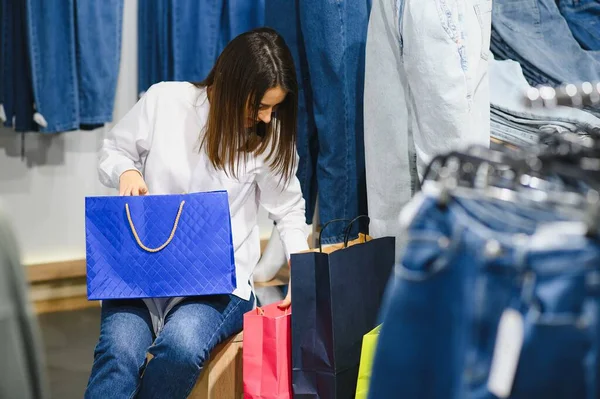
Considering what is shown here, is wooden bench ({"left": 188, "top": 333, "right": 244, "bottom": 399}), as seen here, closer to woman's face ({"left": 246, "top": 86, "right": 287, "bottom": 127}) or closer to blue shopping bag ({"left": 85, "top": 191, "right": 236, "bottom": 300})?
blue shopping bag ({"left": 85, "top": 191, "right": 236, "bottom": 300})

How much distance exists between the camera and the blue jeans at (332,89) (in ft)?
7.38

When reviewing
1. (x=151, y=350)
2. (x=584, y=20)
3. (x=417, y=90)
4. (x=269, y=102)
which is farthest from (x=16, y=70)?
(x=584, y=20)

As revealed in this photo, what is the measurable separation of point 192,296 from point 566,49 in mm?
1268

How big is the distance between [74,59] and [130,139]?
120 centimetres

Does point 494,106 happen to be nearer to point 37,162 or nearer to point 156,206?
point 156,206

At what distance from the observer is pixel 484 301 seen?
898mm

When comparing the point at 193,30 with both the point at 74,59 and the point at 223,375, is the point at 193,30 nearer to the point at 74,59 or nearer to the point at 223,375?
the point at 74,59

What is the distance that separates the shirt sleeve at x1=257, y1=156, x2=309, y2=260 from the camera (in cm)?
206

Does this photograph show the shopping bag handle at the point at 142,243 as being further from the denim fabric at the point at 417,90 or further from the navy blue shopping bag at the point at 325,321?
the denim fabric at the point at 417,90

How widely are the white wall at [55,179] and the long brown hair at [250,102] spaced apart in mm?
1423

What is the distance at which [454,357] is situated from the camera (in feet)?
3.11

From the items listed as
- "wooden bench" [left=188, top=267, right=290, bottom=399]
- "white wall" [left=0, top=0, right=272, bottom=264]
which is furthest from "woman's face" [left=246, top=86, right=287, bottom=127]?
"white wall" [left=0, top=0, right=272, bottom=264]

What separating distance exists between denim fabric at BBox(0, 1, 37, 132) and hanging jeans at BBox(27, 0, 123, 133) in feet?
0.14

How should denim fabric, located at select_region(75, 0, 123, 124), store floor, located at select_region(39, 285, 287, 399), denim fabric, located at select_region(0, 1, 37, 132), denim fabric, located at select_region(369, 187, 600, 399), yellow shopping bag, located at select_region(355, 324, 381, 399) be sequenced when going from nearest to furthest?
denim fabric, located at select_region(369, 187, 600, 399)
yellow shopping bag, located at select_region(355, 324, 381, 399)
store floor, located at select_region(39, 285, 287, 399)
denim fabric, located at select_region(0, 1, 37, 132)
denim fabric, located at select_region(75, 0, 123, 124)
